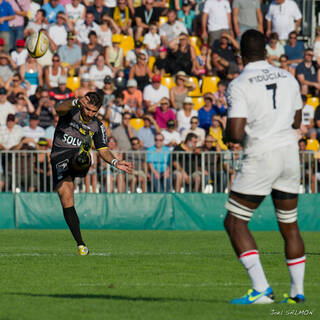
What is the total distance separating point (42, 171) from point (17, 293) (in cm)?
1235

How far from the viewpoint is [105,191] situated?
840 inches

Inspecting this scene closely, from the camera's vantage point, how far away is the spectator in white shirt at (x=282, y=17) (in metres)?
27.2

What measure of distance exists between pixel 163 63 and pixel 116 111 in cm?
316

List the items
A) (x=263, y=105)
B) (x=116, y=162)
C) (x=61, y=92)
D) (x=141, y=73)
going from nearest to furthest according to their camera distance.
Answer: (x=263, y=105)
(x=116, y=162)
(x=61, y=92)
(x=141, y=73)

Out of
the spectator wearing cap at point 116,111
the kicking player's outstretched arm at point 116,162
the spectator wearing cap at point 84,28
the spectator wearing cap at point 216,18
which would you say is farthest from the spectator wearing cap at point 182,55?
the kicking player's outstretched arm at point 116,162

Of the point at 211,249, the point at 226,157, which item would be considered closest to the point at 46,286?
the point at 211,249

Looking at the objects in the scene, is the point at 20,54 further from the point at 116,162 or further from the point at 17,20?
the point at 116,162

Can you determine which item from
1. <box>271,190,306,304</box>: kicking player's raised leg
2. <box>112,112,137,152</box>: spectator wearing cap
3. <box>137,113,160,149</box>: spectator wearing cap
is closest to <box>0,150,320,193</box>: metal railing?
<box>112,112,137,152</box>: spectator wearing cap

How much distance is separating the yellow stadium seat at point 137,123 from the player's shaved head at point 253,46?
1534 centimetres

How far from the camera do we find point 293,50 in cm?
2688

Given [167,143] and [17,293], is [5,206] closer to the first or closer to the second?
[167,143]

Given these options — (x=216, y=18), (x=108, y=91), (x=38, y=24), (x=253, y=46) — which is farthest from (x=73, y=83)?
(x=253, y=46)

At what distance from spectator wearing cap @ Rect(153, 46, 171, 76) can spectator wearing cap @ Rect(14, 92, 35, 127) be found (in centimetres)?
415

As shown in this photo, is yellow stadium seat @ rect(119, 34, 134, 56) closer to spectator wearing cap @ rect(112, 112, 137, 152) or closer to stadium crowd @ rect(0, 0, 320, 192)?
stadium crowd @ rect(0, 0, 320, 192)
